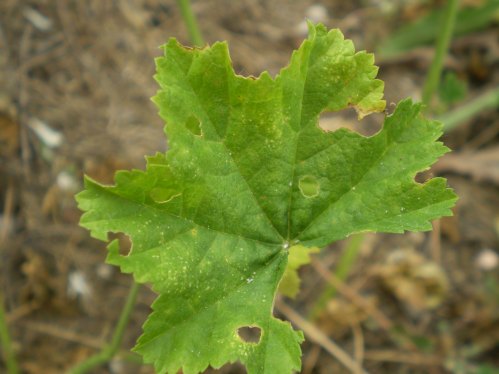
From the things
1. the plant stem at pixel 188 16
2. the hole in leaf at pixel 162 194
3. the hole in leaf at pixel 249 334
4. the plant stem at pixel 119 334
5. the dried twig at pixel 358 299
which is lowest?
the hole in leaf at pixel 249 334

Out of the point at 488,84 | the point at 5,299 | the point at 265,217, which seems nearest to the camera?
the point at 265,217

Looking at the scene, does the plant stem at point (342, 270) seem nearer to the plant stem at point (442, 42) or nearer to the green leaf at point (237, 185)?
the plant stem at point (442, 42)

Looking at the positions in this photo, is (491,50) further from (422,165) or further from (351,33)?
(422,165)

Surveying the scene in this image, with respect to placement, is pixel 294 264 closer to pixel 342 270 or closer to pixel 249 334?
pixel 342 270

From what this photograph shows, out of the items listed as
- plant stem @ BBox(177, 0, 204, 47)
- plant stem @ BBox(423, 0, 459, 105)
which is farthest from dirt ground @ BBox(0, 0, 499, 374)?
plant stem @ BBox(423, 0, 459, 105)

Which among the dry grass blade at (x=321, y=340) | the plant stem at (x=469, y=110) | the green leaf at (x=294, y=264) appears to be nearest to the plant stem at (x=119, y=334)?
the green leaf at (x=294, y=264)

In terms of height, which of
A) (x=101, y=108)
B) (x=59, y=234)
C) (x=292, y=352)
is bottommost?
(x=59, y=234)

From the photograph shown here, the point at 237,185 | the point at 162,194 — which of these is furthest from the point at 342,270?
the point at 162,194

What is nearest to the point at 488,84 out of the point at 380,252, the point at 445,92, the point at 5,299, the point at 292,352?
the point at 445,92
